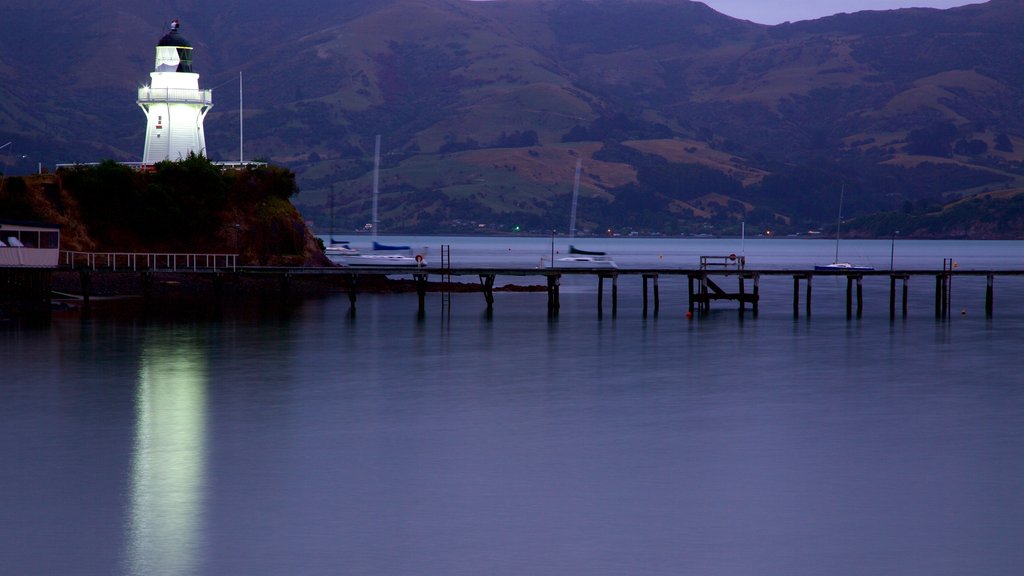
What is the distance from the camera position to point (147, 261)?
77.9 meters

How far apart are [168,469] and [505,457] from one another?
7521 mm

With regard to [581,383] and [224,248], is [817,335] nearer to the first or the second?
[581,383]

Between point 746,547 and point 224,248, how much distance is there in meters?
70.0

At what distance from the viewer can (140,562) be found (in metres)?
18.3

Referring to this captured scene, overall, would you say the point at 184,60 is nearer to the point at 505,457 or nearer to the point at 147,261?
the point at 147,261

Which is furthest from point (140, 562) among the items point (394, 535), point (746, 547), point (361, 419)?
point (361, 419)

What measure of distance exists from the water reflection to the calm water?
7cm

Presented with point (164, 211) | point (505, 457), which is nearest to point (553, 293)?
point (164, 211)

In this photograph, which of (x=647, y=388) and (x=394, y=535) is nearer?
(x=394, y=535)

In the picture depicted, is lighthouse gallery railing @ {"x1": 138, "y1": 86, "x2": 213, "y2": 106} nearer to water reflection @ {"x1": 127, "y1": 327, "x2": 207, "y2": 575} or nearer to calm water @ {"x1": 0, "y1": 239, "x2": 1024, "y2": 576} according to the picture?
calm water @ {"x1": 0, "y1": 239, "x2": 1024, "y2": 576}

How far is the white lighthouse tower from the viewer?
88250 mm

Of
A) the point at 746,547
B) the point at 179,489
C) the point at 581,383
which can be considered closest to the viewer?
the point at 746,547

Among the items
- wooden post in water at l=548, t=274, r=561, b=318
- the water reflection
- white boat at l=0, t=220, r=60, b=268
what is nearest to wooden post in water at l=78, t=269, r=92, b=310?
white boat at l=0, t=220, r=60, b=268

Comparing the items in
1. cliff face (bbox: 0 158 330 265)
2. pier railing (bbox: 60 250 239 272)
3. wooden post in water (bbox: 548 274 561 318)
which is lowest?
wooden post in water (bbox: 548 274 561 318)
